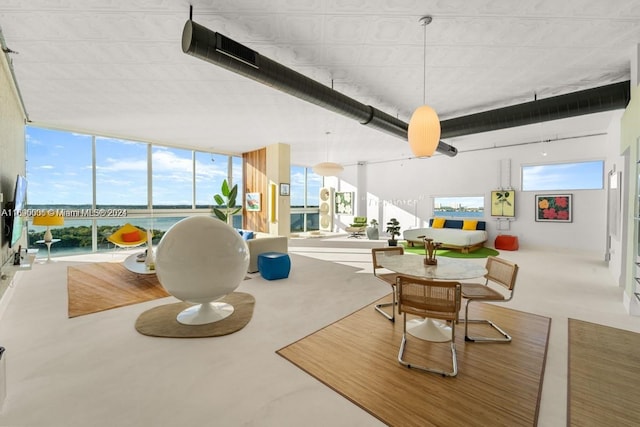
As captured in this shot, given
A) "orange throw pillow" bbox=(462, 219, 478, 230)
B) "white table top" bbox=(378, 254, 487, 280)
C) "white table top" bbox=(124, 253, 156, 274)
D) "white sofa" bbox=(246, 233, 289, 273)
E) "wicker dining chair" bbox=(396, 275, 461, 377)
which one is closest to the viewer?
"wicker dining chair" bbox=(396, 275, 461, 377)

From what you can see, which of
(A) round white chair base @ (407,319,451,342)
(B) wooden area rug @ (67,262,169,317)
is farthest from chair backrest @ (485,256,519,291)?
(B) wooden area rug @ (67,262,169,317)

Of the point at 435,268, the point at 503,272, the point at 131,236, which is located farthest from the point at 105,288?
the point at 503,272

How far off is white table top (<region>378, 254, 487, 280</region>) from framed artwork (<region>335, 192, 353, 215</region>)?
9.75 meters

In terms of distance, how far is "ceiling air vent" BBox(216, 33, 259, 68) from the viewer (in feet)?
9.23

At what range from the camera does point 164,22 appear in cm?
298

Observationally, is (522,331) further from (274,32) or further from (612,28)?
(274,32)

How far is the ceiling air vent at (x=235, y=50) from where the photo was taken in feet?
9.23

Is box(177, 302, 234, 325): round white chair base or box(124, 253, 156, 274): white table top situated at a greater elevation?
box(124, 253, 156, 274): white table top

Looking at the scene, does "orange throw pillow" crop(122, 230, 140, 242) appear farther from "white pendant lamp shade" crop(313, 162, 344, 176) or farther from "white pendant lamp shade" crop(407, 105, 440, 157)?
"white pendant lamp shade" crop(407, 105, 440, 157)

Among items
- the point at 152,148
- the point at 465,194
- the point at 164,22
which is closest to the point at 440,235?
the point at 465,194

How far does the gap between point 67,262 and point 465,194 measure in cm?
1161

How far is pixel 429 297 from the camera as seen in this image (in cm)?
233

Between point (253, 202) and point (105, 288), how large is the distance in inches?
231

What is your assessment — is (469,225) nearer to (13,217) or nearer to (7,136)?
(13,217)
